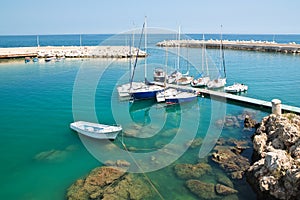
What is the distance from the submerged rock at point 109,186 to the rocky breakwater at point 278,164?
5.62 metres

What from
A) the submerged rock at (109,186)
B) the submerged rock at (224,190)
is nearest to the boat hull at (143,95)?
the submerged rock at (109,186)

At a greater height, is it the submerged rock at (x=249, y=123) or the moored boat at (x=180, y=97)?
the moored boat at (x=180, y=97)

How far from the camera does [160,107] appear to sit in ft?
93.4

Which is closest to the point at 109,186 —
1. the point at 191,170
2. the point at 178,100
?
the point at 191,170

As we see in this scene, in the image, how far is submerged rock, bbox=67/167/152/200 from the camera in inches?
520

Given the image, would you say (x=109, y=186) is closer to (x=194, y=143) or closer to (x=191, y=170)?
(x=191, y=170)

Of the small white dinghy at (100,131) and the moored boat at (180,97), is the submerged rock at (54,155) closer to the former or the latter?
the small white dinghy at (100,131)

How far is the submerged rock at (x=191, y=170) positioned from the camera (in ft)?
48.7

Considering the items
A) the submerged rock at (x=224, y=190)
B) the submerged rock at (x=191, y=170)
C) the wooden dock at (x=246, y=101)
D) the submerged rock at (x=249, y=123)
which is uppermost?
the wooden dock at (x=246, y=101)

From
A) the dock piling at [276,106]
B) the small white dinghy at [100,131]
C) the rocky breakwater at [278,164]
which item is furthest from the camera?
the dock piling at [276,106]

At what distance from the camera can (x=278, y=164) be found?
12.2m

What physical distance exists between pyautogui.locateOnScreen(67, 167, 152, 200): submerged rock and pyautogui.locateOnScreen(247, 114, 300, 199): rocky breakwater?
5622 millimetres

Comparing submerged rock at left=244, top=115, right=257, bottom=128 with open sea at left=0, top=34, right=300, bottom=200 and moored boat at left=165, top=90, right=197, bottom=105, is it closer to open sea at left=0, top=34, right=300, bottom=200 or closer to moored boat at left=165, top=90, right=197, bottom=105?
open sea at left=0, top=34, right=300, bottom=200

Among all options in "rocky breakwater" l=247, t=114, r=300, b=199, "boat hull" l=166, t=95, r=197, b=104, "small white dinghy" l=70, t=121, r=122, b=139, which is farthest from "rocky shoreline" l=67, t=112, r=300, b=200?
"boat hull" l=166, t=95, r=197, b=104
